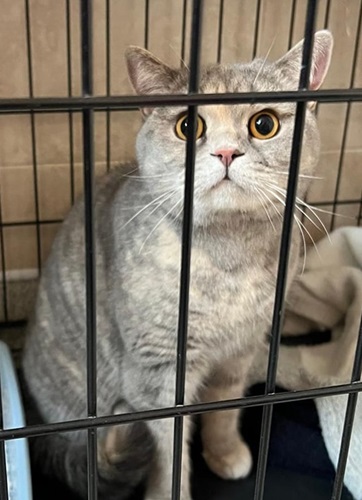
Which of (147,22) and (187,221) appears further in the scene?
(147,22)

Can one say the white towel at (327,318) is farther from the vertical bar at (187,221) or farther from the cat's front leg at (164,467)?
the vertical bar at (187,221)

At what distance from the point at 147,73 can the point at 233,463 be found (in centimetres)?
65

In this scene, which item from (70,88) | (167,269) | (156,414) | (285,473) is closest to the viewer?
(156,414)

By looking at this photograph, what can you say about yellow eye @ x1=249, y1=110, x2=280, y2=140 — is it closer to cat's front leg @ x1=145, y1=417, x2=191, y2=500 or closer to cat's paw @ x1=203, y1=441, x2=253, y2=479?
cat's front leg @ x1=145, y1=417, x2=191, y2=500

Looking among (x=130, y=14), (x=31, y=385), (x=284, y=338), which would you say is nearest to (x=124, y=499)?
(x=31, y=385)

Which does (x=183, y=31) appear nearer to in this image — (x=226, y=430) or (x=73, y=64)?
(x=73, y=64)

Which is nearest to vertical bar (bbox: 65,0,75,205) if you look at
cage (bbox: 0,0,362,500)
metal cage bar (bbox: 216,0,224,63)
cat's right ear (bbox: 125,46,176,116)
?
cage (bbox: 0,0,362,500)

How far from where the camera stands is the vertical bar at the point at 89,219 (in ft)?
1.80

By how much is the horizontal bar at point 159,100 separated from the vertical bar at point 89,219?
0.05ft

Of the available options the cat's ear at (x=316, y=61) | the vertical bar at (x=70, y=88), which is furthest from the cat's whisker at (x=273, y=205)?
the vertical bar at (x=70, y=88)

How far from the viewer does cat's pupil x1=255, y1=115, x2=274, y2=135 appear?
2.95ft

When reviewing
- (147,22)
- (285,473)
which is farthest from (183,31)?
(285,473)

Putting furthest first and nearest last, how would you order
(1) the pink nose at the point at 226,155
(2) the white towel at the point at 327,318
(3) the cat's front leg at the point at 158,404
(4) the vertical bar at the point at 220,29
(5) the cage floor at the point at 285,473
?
(4) the vertical bar at the point at 220,29 → (2) the white towel at the point at 327,318 → (5) the cage floor at the point at 285,473 → (3) the cat's front leg at the point at 158,404 → (1) the pink nose at the point at 226,155

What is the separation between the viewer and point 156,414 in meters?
0.71
